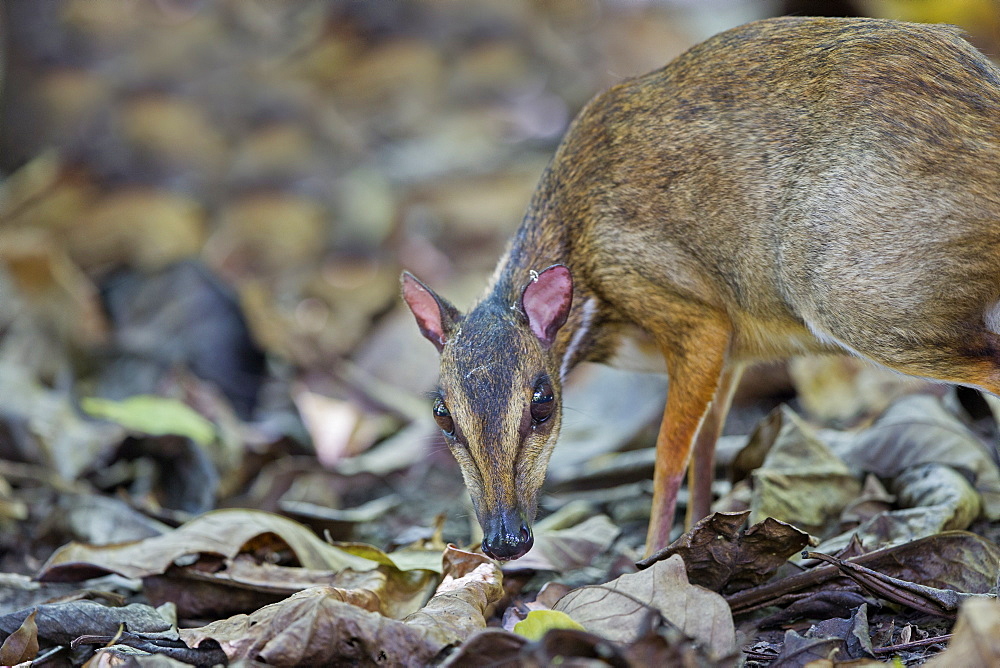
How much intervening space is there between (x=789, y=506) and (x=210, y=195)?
297 inches

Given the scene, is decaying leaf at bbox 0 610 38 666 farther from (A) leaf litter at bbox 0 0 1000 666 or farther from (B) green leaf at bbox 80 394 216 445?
(B) green leaf at bbox 80 394 216 445

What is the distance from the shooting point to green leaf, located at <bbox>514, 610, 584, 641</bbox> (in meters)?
3.30

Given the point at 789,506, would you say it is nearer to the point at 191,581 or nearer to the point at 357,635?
the point at 357,635

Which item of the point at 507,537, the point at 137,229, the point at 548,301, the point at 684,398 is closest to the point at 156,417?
the point at 548,301

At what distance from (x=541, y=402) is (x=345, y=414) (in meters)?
3.30

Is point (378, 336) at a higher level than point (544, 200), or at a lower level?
lower

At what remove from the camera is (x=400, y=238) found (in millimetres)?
10859

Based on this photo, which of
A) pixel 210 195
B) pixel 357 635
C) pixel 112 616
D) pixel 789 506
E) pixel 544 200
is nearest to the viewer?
pixel 357 635

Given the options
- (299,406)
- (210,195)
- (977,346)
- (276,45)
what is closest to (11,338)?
(299,406)

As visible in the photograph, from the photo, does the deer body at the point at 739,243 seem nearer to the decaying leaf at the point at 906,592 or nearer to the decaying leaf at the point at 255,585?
the decaying leaf at the point at 255,585

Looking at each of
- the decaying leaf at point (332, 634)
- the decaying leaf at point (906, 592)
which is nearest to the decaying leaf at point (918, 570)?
the decaying leaf at point (906, 592)

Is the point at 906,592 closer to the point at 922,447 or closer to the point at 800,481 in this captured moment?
the point at 800,481

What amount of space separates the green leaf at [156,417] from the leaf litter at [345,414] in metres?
0.03

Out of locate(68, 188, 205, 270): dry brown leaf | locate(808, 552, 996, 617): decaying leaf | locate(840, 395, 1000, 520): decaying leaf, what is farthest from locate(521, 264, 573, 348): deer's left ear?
locate(68, 188, 205, 270): dry brown leaf
